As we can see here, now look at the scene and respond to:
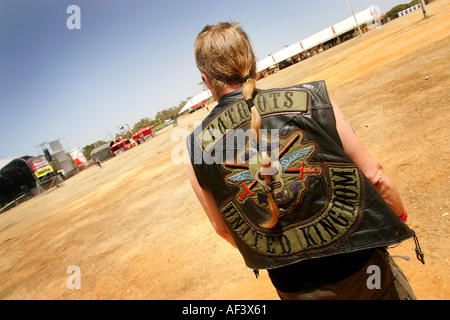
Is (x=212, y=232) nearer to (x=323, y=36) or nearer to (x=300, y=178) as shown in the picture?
(x=300, y=178)

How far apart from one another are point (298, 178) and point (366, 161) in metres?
0.37

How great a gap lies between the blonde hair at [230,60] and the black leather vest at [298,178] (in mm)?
55

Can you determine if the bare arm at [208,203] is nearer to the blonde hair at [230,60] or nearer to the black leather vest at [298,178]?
the black leather vest at [298,178]

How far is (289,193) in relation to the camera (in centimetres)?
125

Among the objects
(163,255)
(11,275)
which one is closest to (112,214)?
(11,275)

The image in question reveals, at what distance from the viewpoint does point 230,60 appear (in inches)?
49.2

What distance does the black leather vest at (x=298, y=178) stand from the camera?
120 cm

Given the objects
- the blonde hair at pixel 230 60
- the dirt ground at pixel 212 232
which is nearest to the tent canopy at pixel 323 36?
the dirt ground at pixel 212 232

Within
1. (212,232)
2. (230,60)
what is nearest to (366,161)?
(230,60)

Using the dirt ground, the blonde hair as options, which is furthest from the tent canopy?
the blonde hair
